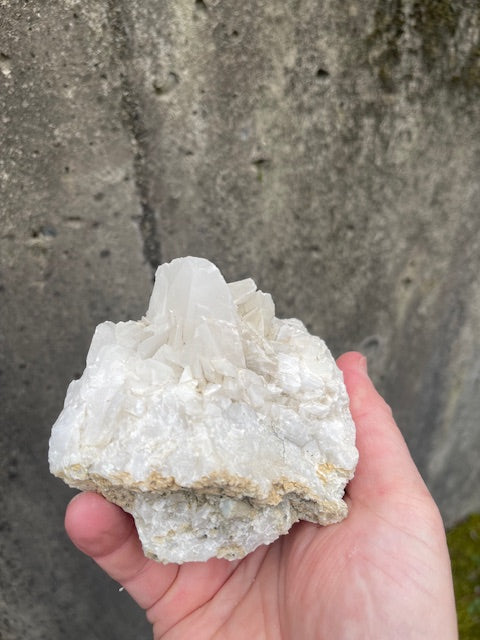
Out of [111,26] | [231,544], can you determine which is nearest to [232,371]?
[231,544]

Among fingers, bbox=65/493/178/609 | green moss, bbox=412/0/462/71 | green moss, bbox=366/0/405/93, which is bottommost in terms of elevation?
fingers, bbox=65/493/178/609

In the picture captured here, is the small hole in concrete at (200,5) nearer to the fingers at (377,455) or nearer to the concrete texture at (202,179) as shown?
the concrete texture at (202,179)

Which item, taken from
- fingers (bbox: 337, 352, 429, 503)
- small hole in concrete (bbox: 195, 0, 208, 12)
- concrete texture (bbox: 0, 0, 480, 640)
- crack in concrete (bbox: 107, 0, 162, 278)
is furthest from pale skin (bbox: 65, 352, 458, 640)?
small hole in concrete (bbox: 195, 0, 208, 12)

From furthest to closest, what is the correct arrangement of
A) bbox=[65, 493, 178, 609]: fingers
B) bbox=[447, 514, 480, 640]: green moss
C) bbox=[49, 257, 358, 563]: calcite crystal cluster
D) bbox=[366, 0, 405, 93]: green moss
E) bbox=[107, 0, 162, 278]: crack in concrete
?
bbox=[447, 514, 480, 640]: green moss
bbox=[366, 0, 405, 93]: green moss
bbox=[107, 0, 162, 278]: crack in concrete
bbox=[65, 493, 178, 609]: fingers
bbox=[49, 257, 358, 563]: calcite crystal cluster

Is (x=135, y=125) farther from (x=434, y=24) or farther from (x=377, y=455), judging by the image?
(x=377, y=455)

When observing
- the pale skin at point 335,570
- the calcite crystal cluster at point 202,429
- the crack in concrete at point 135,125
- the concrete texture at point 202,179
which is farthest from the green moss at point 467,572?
the crack in concrete at point 135,125

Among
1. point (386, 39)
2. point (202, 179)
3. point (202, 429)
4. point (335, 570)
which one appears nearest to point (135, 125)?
point (202, 179)

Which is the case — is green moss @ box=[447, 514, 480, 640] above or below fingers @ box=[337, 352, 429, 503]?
below

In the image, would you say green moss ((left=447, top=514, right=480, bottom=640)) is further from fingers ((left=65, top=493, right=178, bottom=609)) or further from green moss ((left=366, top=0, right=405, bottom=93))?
green moss ((left=366, top=0, right=405, bottom=93))

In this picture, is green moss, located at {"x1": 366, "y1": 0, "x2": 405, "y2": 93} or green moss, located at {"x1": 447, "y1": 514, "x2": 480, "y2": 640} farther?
green moss, located at {"x1": 447, "y1": 514, "x2": 480, "y2": 640}
